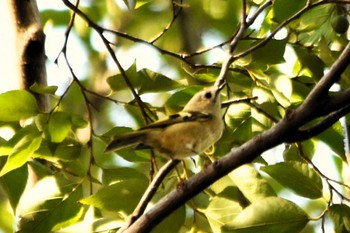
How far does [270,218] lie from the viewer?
1402 millimetres

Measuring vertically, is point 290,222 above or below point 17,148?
below

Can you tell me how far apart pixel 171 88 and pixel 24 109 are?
0.33 m

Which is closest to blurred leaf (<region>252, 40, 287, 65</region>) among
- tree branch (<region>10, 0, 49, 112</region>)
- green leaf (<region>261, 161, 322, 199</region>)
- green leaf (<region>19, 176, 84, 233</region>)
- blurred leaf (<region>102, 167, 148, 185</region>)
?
green leaf (<region>261, 161, 322, 199</region>)

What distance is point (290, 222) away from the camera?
1432 millimetres

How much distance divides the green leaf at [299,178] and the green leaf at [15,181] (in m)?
0.55

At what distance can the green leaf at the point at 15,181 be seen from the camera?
5.31ft

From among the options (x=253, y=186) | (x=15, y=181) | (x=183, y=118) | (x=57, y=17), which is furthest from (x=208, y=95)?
(x=57, y=17)

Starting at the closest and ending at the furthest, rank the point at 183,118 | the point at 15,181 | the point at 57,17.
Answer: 1. the point at 183,118
2. the point at 15,181
3. the point at 57,17

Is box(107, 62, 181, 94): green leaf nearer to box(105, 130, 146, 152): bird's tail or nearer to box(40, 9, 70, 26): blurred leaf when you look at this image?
box(105, 130, 146, 152): bird's tail

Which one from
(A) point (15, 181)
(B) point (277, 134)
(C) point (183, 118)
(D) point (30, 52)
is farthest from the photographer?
(D) point (30, 52)

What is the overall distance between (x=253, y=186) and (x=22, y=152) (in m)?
0.46

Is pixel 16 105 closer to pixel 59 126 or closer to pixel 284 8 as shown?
pixel 59 126

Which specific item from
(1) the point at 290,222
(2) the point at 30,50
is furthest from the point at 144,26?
(1) the point at 290,222

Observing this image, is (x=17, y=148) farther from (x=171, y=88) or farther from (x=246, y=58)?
(x=246, y=58)
